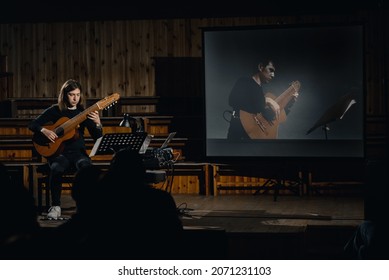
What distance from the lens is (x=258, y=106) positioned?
9.41 meters

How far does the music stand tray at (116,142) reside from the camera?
23.8 ft

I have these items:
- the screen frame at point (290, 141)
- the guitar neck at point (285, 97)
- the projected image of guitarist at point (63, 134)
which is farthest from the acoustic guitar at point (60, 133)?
the guitar neck at point (285, 97)

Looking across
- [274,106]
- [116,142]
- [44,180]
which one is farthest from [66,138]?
[274,106]

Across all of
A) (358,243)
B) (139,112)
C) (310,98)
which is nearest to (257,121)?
(310,98)

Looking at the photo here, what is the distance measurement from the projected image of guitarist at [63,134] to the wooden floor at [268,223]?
41cm

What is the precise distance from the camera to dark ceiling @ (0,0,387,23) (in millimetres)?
9562

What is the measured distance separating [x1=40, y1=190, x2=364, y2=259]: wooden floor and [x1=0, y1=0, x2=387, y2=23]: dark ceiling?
2.19 meters

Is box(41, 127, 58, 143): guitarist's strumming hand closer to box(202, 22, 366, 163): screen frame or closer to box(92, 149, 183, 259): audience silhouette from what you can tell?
box(202, 22, 366, 163): screen frame

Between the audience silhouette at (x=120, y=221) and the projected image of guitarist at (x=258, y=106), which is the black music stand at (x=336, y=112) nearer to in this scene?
the projected image of guitarist at (x=258, y=106)

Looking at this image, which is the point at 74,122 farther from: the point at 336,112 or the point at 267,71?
the point at 336,112

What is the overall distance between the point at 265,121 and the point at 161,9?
194cm

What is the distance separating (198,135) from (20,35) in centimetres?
281

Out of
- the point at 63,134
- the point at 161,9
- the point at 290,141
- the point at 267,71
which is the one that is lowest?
the point at 290,141

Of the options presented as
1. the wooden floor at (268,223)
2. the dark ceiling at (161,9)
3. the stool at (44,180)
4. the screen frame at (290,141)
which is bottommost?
the wooden floor at (268,223)
